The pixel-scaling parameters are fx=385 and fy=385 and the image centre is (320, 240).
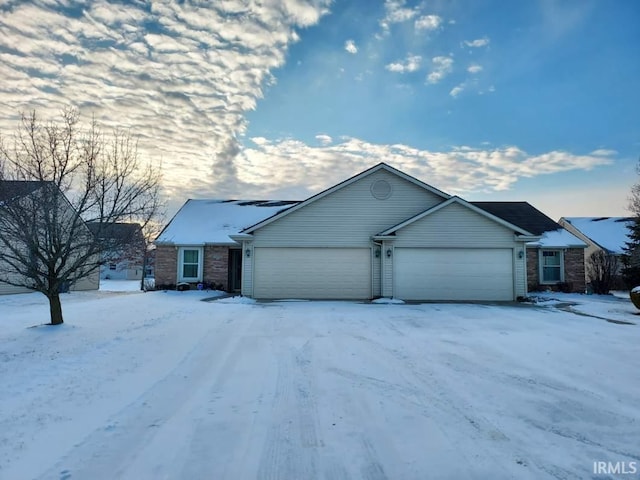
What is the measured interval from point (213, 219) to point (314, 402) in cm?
1845

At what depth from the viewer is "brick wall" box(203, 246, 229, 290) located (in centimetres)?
1972

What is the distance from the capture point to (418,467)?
322 cm

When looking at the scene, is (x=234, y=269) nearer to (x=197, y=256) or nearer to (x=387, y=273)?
(x=197, y=256)

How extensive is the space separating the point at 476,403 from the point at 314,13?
38.3 feet

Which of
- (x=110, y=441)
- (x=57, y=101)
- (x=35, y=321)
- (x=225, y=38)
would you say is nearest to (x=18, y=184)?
(x=57, y=101)

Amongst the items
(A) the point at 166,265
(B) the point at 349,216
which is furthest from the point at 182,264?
(B) the point at 349,216

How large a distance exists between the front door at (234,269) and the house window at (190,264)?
5.22 feet

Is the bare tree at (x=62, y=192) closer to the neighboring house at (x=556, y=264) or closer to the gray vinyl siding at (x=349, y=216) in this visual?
the gray vinyl siding at (x=349, y=216)

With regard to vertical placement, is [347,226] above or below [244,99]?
below

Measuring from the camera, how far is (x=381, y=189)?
56.2 feet

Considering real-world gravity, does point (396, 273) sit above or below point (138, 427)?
above

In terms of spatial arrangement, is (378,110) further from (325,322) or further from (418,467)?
(418,467)

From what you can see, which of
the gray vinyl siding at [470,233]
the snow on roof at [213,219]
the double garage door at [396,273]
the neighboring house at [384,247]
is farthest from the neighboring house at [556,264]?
the snow on roof at [213,219]

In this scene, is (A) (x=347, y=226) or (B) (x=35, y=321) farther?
(A) (x=347, y=226)
